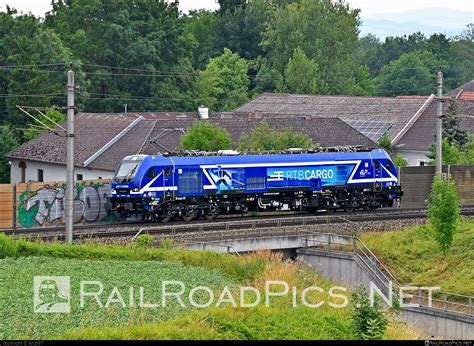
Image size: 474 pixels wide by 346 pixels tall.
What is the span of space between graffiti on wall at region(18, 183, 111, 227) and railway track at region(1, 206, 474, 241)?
210cm

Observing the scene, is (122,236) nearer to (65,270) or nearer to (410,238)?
(65,270)

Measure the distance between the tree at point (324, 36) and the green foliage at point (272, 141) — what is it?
136 ft

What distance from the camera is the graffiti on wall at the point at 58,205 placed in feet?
153

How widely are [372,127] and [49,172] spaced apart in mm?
24283

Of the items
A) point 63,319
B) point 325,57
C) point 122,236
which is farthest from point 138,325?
point 325,57

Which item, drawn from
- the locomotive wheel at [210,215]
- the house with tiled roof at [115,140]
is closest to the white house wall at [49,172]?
the house with tiled roof at [115,140]

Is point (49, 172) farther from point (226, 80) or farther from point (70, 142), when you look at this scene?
point (226, 80)

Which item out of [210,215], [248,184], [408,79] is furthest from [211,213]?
[408,79]

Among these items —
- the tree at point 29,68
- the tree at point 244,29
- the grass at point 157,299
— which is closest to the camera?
the grass at point 157,299

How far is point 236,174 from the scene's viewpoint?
48812 millimetres

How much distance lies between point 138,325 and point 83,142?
42.6 meters

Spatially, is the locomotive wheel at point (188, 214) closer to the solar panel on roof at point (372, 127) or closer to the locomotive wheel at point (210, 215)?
the locomotive wheel at point (210, 215)

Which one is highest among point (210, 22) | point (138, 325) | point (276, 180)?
point (210, 22)

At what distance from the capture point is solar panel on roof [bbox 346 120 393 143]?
249 feet
